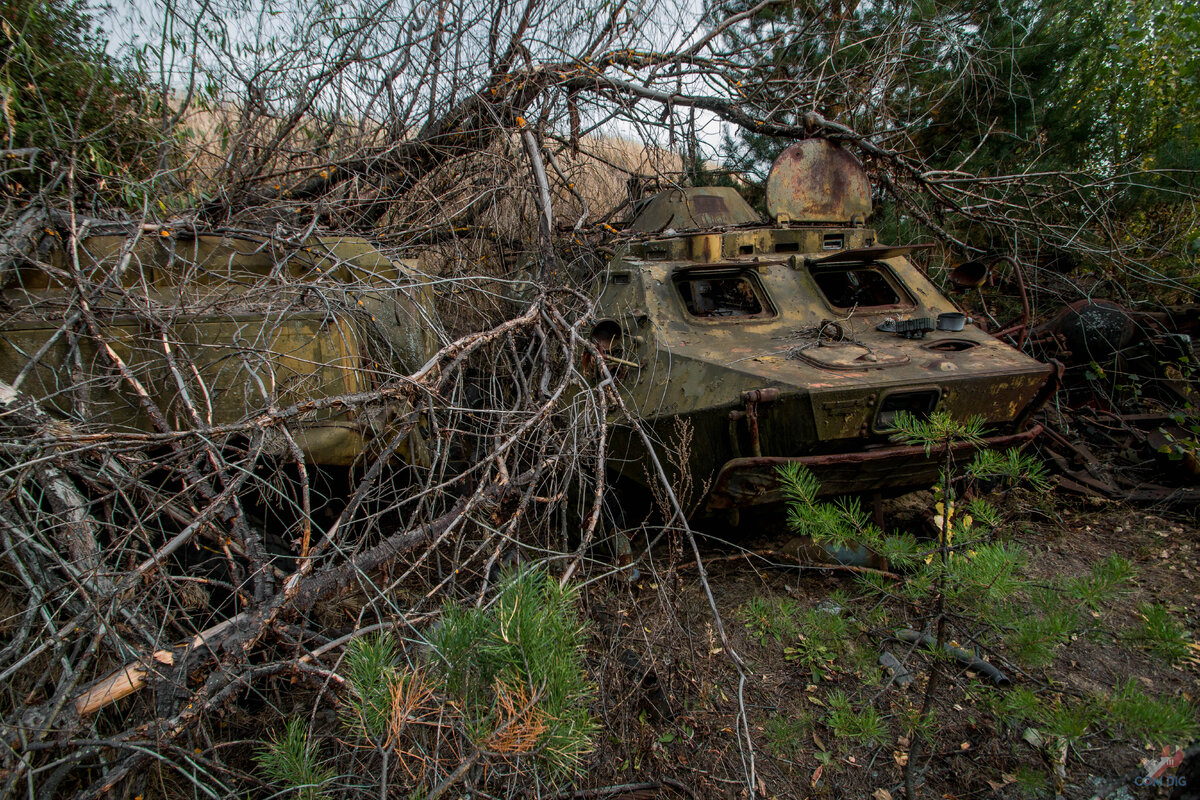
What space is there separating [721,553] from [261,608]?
2853 millimetres

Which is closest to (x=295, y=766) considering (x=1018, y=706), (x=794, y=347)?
(x=1018, y=706)

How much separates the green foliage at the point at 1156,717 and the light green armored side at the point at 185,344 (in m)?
2.23

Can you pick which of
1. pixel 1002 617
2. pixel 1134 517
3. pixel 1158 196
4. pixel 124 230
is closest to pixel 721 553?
pixel 1002 617

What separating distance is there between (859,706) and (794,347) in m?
1.81

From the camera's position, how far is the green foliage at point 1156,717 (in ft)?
4.82

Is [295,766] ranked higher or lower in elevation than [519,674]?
lower

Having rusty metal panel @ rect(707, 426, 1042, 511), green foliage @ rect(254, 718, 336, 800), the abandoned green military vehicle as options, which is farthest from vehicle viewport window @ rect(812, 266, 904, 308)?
green foliage @ rect(254, 718, 336, 800)

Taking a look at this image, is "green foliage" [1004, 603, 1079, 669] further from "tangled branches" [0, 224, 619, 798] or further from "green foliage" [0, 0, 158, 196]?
"green foliage" [0, 0, 158, 196]

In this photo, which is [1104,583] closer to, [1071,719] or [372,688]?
[1071,719]

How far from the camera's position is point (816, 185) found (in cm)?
519

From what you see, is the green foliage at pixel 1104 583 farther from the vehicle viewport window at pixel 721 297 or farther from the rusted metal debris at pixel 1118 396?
the rusted metal debris at pixel 1118 396

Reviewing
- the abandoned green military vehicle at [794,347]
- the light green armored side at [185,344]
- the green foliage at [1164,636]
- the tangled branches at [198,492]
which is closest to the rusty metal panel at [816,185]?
the abandoned green military vehicle at [794,347]

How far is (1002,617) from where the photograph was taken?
1.91m

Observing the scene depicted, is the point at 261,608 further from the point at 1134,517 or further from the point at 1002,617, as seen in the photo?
the point at 1134,517
